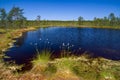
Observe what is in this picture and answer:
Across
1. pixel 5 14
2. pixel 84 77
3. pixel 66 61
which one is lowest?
pixel 84 77

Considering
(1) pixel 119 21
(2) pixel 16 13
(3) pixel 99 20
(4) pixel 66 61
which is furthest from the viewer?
(3) pixel 99 20

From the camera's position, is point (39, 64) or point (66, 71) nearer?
point (66, 71)

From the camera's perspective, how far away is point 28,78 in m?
10.0

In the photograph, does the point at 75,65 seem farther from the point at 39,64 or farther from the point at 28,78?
the point at 28,78

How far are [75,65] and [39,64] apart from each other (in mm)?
2772

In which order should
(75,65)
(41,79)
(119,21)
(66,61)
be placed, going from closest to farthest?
(41,79), (66,61), (75,65), (119,21)

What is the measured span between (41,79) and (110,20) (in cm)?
12601

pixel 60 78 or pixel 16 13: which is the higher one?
pixel 16 13

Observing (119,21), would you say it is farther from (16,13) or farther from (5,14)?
(5,14)

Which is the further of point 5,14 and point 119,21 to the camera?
point 119,21

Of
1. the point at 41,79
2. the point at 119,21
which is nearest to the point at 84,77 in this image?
the point at 41,79

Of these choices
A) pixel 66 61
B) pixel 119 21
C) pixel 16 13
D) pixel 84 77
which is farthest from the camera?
pixel 119 21

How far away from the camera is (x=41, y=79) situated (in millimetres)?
10031

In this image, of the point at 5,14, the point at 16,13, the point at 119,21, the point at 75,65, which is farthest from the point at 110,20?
the point at 75,65
